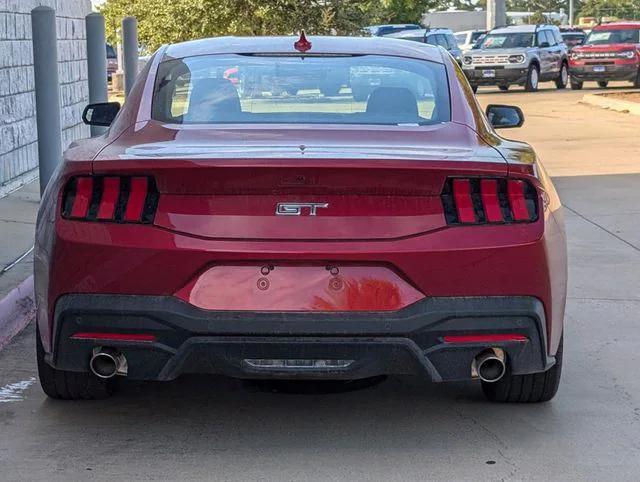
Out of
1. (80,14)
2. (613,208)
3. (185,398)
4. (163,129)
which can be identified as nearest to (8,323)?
(185,398)

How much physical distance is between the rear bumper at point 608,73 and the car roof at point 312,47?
29027 mm

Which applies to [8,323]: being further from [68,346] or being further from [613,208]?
[613,208]

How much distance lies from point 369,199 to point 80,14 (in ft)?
49.0

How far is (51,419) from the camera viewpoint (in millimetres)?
5516

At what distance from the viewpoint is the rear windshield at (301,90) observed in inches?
222

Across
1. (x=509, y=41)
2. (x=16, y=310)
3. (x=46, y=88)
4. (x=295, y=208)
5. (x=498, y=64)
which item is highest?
(x=295, y=208)

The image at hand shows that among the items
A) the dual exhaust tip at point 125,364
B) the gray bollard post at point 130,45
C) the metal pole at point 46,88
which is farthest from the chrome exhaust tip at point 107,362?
the gray bollard post at point 130,45

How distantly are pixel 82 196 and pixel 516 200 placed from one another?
158 centimetres

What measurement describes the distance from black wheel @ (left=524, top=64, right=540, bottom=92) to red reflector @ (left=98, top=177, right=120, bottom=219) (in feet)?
104

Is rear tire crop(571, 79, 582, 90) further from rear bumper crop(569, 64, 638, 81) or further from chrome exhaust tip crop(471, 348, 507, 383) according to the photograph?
chrome exhaust tip crop(471, 348, 507, 383)

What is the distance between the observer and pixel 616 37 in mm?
35531

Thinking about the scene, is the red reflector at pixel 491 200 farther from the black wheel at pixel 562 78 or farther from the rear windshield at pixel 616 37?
the black wheel at pixel 562 78

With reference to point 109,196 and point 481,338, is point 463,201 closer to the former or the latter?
point 481,338

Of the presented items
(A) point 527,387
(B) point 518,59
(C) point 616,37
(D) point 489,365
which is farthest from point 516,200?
(C) point 616,37
